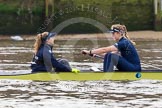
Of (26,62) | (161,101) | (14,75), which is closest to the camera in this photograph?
(161,101)

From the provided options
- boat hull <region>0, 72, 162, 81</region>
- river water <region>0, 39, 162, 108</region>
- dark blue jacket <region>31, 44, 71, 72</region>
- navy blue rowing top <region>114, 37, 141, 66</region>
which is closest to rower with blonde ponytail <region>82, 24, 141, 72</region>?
navy blue rowing top <region>114, 37, 141, 66</region>

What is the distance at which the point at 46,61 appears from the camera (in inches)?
525

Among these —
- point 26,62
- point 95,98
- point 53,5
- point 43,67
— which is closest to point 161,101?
point 95,98

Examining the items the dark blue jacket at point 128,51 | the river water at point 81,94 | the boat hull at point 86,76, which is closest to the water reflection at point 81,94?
the river water at point 81,94

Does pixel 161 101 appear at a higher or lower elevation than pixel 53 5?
lower

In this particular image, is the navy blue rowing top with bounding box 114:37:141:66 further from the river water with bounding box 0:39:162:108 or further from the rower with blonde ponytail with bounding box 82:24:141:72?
the river water with bounding box 0:39:162:108

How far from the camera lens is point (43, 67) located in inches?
526

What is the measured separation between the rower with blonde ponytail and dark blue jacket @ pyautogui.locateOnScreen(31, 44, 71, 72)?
674 millimetres

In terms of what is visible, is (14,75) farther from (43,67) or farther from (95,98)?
(95,98)

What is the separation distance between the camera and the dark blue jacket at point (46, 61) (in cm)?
1324

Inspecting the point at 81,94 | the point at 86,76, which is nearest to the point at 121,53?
the point at 86,76

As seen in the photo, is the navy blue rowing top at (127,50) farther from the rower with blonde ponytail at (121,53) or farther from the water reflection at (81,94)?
the water reflection at (81,94)

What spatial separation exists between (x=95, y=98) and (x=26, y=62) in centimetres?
783

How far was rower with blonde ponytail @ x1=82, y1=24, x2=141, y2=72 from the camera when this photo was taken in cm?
1328
